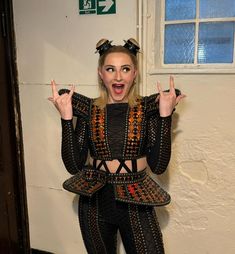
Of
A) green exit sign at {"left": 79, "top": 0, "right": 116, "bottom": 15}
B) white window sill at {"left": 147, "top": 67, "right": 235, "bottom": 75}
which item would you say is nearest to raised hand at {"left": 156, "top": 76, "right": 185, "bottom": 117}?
white window sill at {"left": 147, "top": 67, "right": 235, "bottom": 75}

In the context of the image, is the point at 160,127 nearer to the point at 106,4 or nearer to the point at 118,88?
the point at 118,88

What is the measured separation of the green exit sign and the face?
0.40m

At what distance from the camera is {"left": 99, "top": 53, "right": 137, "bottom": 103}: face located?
55.5 inches

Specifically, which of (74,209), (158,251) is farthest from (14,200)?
(158,251)

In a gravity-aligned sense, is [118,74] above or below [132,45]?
below

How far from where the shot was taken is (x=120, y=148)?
144 cm

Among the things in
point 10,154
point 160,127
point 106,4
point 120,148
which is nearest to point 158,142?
point 160,127

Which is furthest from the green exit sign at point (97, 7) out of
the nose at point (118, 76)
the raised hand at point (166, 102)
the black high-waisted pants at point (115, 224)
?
the black high-waisted pants at point (115, 224)

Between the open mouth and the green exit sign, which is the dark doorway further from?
the open mouth

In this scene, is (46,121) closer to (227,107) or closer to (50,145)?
(50,145)

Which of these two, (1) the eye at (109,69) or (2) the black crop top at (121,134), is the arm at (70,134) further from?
(1) the eye at (109,69)

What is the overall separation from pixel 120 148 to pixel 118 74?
319mm

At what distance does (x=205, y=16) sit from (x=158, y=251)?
1.13 m

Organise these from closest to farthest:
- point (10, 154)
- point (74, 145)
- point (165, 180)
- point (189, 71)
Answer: point (74, 145) → point (189, 71) → point (165, 180) → point (10, 154)
